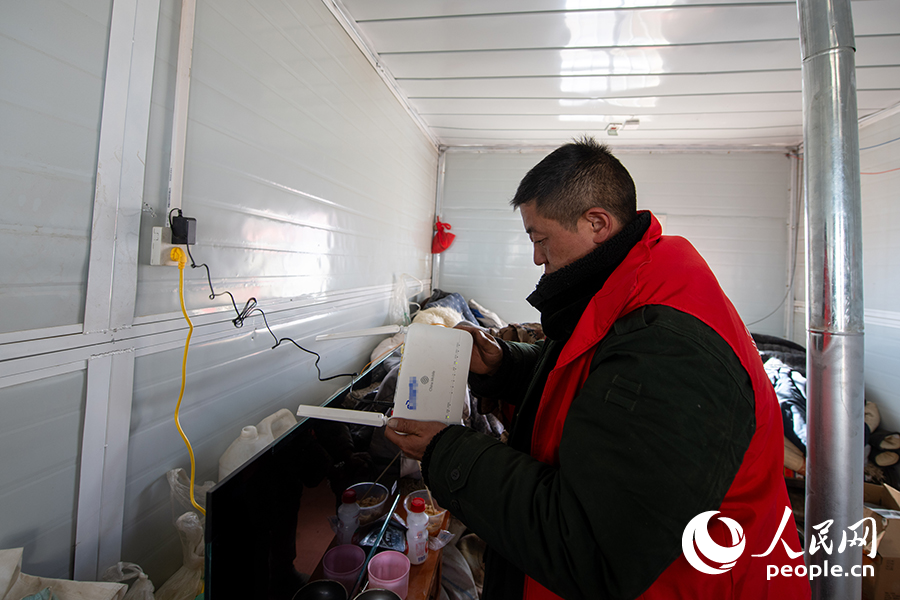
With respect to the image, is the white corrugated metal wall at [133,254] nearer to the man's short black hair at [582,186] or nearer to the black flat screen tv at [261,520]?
the black flat screen tv at [261,520]

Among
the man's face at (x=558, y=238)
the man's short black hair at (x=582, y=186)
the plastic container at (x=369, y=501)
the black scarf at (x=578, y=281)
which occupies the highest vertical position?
the man's short black hair at (x=582, y=186)

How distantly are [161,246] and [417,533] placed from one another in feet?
4.02

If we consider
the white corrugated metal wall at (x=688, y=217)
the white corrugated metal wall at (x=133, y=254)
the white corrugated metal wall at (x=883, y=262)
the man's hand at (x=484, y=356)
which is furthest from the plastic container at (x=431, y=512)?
the white corrugated metal wall at (x=883, y=262)

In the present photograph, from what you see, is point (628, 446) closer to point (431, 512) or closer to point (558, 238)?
point (558, 238)

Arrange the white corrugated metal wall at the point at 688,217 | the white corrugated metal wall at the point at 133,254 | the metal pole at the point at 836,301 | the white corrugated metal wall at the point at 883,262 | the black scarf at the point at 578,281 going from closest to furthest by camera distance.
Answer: the white corrugated metal wall at the point at 133,254, the black scarf at the point at 578,281, the metal pole at the point at 836,301, the white corrugated metal wall at the point at 883,262, the white corrugated metal wall at the point at 688,217

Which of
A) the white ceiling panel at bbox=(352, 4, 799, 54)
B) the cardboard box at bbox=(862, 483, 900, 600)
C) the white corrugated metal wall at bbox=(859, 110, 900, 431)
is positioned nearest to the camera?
the cardboard box at bbox=(862, 483, 900, 600)

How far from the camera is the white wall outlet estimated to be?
1099 mm

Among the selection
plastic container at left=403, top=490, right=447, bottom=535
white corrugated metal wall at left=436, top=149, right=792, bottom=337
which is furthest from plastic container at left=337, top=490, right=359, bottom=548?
white corrugated metal wall at left=436, top=149, right=792, bottom=337

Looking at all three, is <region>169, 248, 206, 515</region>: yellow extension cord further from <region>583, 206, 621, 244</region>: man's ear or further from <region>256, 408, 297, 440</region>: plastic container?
<region>583, 206, 621, 244</region>: man's ear

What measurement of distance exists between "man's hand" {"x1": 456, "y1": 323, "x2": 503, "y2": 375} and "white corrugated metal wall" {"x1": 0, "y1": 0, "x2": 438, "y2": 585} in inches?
36.9

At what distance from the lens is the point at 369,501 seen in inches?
52.7

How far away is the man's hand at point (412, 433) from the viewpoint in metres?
0.92

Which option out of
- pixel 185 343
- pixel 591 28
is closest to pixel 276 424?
pixel 185 343

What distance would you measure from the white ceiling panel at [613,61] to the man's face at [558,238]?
68.8 inches
